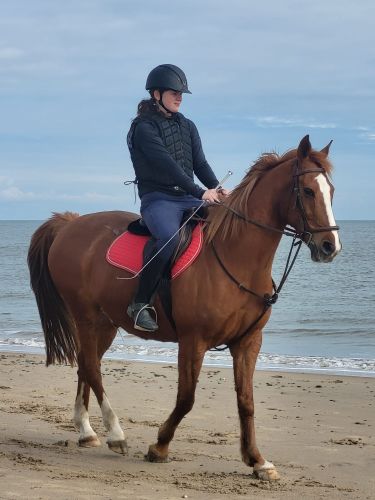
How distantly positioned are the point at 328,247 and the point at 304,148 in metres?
0.72

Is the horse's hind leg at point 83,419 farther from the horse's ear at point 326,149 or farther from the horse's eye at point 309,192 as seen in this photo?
the horse's ear at point 326,149

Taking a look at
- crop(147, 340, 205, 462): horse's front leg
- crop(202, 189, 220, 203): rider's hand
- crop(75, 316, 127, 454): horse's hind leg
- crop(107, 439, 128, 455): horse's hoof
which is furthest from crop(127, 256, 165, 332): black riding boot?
crop(107, 439, 128, 455): horse's hoof

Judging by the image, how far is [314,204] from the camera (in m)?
5.48

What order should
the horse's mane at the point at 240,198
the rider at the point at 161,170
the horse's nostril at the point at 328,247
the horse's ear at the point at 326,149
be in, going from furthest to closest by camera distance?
1. the rider at the point at 161,170
2. the horse's mane at the point at 240,198
3. the horse's ear at the point at 326,149
4. the horse's nostril at the point at 328,247

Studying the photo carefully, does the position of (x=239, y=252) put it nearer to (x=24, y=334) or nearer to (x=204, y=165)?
(x=204, y=165)

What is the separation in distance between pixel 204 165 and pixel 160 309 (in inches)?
52.6

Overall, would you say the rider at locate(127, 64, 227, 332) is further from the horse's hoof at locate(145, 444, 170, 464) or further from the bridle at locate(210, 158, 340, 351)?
the horse's hoof at locate(145, 444, 170, 464)

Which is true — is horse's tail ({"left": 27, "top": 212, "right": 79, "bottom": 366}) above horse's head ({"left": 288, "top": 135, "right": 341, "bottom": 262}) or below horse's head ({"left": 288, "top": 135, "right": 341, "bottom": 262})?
below

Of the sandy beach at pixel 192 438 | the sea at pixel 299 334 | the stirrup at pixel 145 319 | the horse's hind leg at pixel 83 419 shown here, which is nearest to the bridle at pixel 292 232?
the stirrup at pixel 145 319

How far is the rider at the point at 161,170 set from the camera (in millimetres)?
6102

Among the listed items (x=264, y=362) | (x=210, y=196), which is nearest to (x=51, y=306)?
(x=210, y=196)

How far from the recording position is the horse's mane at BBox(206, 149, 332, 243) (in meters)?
5.96

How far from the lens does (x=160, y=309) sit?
20.2 ft

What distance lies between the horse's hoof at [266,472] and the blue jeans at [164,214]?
5.33 ft
